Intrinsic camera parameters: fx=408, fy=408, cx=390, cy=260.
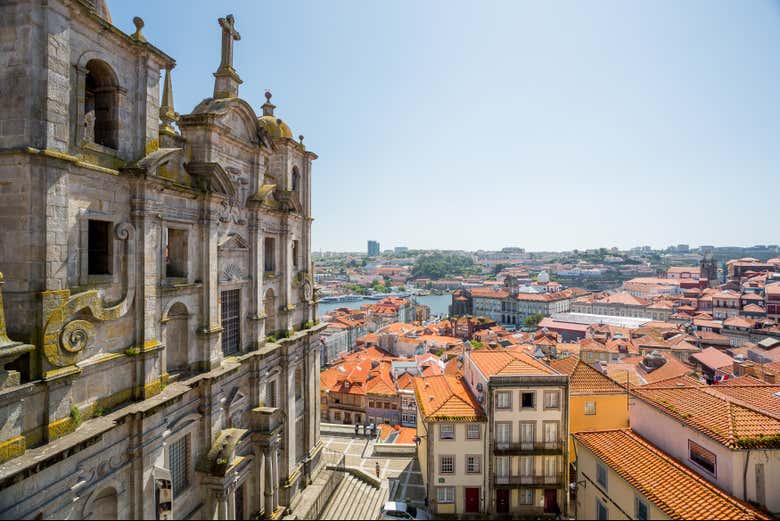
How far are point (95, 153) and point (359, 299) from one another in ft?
580

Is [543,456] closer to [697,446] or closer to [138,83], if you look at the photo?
[697,446]

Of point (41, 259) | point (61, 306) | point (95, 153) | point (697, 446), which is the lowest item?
point (697, 446)

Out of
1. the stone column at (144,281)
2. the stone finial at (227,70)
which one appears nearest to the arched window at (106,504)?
the stone column at (144,281)

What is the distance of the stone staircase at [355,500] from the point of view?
66.0ft

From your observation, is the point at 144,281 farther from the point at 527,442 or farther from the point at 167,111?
the point at 527,442

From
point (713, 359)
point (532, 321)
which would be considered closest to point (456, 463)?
point (713, 359)

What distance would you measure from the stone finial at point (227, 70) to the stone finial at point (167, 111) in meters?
1.74

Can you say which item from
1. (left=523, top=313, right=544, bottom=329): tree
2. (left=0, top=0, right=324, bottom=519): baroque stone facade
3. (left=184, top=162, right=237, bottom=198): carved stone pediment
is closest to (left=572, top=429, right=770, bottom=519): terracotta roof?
(left=0, top=0, right=324, bottom=519): baroque stone facade

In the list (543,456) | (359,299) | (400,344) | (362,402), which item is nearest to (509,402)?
(543,456)

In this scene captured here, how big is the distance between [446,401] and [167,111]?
19.3m

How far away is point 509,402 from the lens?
21453mm

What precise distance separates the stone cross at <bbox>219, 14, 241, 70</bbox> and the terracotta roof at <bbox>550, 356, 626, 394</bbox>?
78.8 ft

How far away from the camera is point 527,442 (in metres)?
21.5

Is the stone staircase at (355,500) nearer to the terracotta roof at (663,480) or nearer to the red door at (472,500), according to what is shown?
the red door at (472,500)
